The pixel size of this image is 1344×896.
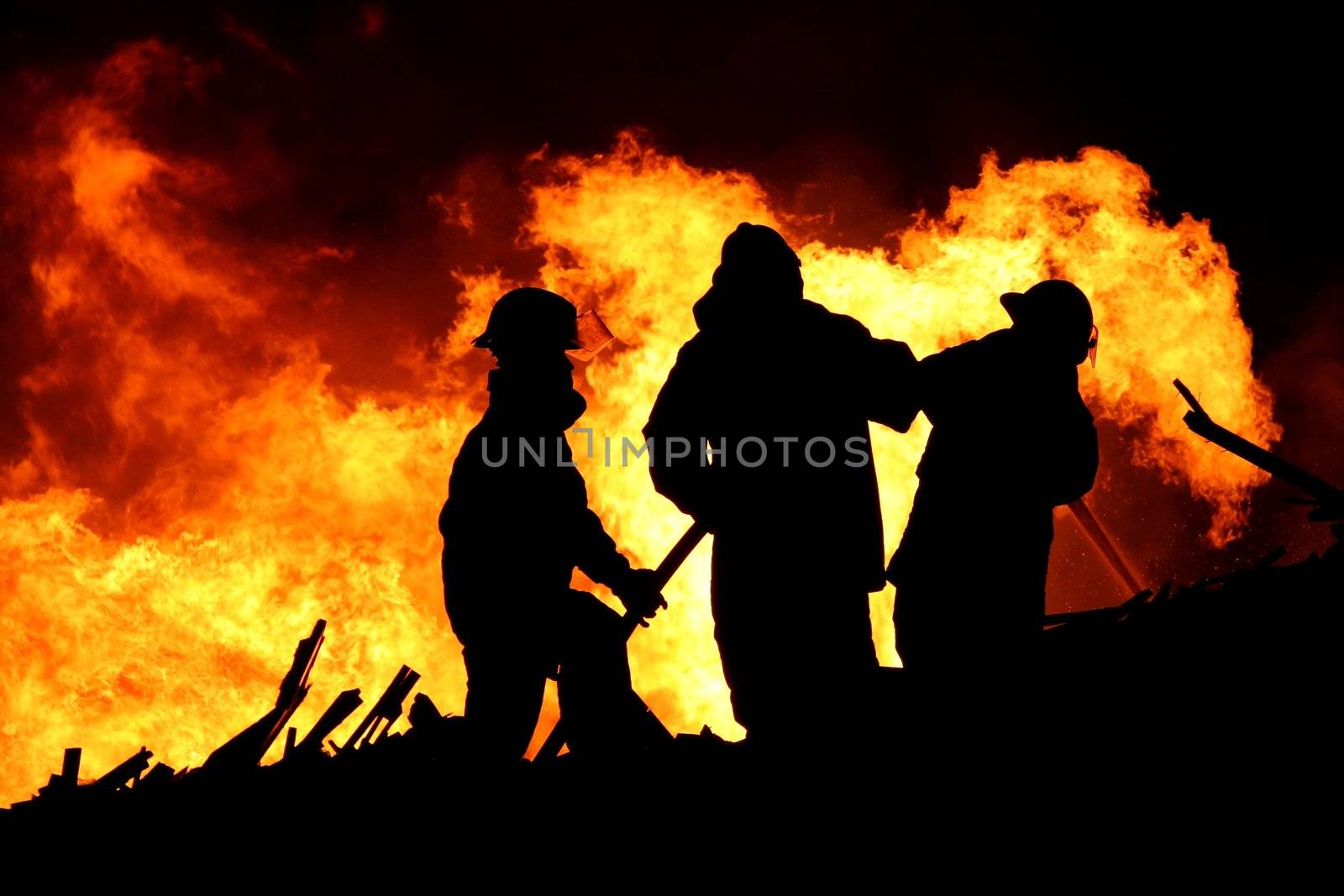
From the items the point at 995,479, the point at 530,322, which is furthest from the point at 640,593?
the point at 995,479

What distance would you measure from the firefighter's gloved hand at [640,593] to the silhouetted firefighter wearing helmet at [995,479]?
1367 mm

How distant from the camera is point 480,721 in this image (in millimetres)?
4934

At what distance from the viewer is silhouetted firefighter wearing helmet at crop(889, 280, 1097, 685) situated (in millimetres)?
4648

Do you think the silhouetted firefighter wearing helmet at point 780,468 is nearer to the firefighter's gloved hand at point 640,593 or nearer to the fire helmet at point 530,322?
the firefighter's gloved hand at point 640,593

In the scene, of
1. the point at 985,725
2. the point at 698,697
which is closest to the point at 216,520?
the point at 698,697

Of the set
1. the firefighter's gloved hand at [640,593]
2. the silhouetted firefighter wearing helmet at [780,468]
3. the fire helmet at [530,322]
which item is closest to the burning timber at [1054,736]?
the silhouetted firefighter wearing helmet at [780,468]

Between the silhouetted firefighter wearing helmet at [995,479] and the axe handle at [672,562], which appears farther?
the axe handle at [672,562]

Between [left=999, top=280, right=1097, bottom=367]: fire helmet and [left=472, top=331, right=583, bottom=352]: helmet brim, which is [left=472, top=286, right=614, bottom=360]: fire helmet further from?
[left=999, top=280, right=1097, bottom=367]: fire helmet

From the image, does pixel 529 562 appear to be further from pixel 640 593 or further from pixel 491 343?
pixel 491 343

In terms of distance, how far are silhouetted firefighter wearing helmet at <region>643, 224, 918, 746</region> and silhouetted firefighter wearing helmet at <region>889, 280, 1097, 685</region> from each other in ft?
1.27

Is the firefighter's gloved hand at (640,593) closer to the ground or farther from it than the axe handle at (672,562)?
closer to the ground

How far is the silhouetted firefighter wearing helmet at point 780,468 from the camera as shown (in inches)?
170

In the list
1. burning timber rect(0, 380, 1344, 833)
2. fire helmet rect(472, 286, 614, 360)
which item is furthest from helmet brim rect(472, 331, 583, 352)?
burning timber rect(0, 380, 1344, 833)

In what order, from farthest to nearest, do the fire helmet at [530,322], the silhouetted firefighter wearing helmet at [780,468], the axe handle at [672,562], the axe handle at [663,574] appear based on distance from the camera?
the fire helmet at [530,322]
the axe handle at [672,562]
the axe handle at [663,574]
the silhouetted firefighter wearing helmet at [780,468]
